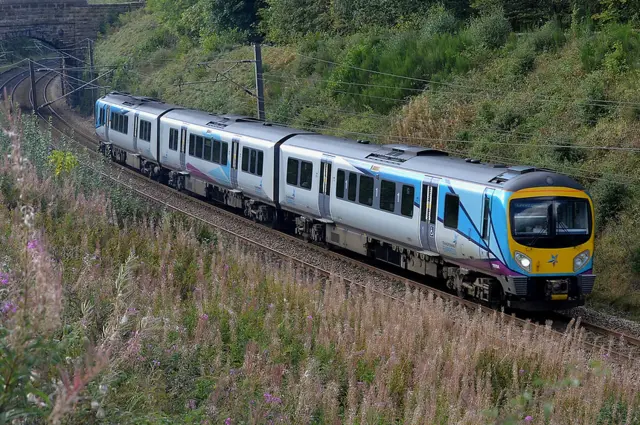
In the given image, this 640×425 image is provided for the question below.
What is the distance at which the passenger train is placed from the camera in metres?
14.3

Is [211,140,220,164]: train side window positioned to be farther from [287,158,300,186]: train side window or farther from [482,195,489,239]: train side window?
[482,195,489,239]: train side window

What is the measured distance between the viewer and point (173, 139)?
89.1ft

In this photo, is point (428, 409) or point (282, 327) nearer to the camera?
point (428, 409)

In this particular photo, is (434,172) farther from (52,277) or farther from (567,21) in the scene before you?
(567,21)

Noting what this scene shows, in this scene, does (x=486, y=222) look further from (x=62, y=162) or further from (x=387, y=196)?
(x=62, y=162)

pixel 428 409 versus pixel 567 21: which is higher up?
pixel 567 21

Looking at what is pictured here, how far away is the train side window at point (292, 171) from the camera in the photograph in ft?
66.3

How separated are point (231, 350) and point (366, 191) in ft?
29.6

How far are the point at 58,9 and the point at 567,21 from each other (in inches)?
1554

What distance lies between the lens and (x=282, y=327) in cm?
1002

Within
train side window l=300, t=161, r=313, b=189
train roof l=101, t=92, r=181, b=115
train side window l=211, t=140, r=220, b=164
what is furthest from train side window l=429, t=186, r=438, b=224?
train roof l=101, t=92, r=181, b=115

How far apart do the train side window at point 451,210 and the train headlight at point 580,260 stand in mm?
2082

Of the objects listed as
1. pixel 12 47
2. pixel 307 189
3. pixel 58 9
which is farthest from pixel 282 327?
pixel 12 47

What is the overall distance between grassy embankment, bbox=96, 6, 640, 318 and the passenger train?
8.61 feet
